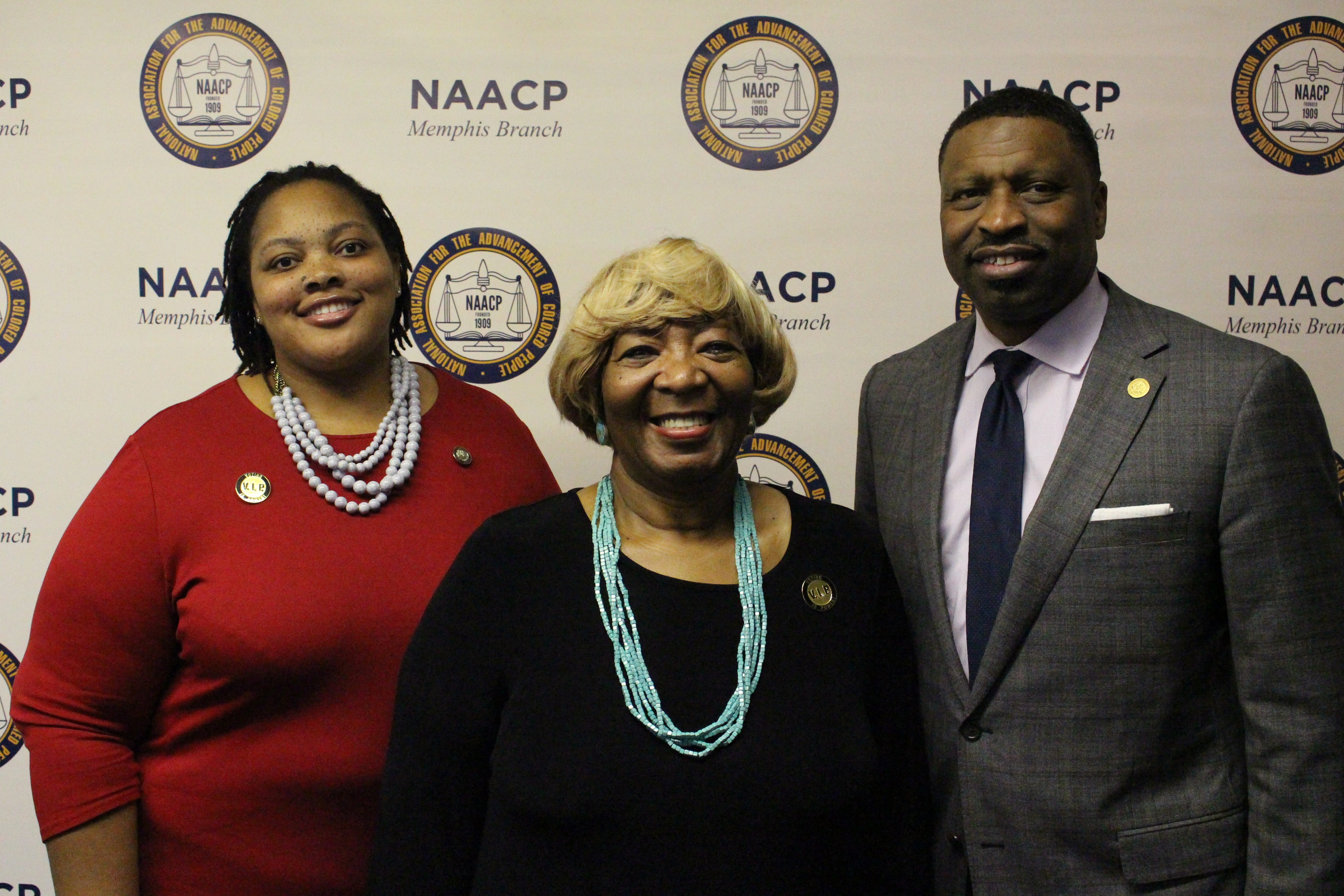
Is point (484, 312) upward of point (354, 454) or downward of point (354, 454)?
upward

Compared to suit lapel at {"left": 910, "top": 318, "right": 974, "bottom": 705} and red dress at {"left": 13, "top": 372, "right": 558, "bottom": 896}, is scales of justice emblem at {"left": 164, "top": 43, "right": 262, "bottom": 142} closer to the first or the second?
red dress at {"left": 13, "top": 372, "right": 558, "bottom": 896}

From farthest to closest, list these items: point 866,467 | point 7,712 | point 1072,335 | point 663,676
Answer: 1. point 7,712
2. point 866,467
3. point 1072,335
4. point 663,676

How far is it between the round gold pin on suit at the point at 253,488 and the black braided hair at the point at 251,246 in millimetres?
245

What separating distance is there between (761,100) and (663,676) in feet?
4.96

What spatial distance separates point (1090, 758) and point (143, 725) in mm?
1348


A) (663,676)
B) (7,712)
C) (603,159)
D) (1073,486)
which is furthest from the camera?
(7,712)

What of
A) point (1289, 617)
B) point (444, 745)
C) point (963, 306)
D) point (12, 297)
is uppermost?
point (12, 297)

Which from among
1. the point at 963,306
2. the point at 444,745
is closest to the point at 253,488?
the point at 444,745

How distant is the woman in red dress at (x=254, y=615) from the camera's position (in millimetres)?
1371

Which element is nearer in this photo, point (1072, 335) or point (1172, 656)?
point (1172, 656)

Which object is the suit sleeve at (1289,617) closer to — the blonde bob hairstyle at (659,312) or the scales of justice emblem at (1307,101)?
the blonde bob hairstyle at (659,312)

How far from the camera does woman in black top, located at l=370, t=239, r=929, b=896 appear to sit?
1.17m

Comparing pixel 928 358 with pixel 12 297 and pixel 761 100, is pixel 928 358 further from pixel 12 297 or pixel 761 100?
pixel 12 297

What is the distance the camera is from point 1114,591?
4.21 feet
